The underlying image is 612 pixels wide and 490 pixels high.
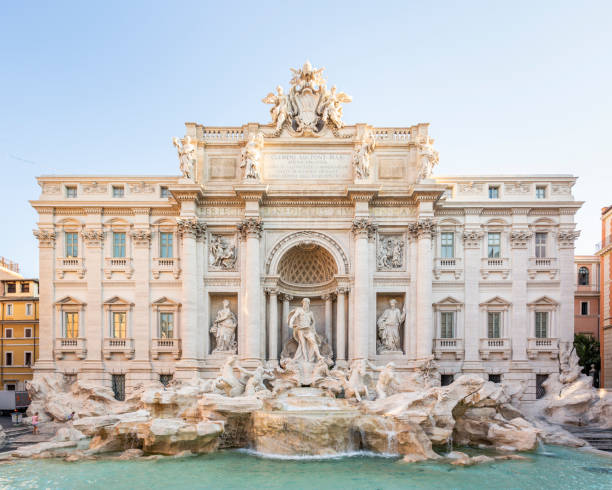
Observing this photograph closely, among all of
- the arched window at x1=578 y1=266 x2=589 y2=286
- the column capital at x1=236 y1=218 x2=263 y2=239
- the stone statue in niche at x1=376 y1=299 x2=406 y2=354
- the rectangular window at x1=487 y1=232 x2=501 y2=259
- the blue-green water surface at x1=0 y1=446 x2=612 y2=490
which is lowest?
the blue-green water surface at x1=0 y1=446 x2=612 y2=490

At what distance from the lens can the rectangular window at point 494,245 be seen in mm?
23188

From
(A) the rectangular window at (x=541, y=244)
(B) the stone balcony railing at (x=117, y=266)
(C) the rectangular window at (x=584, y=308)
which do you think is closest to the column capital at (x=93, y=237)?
(B) the stone balcony railing at (x=117, y=266)

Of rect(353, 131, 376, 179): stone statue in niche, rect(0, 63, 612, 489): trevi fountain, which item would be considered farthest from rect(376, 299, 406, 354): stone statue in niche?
rect(353, 131, 376, 179): stone statue in niche

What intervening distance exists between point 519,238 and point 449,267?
3813mm

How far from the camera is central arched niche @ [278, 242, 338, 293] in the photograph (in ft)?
76.0

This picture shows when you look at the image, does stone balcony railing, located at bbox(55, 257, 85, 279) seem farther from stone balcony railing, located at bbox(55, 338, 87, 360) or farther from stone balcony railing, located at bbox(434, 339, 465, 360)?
stone balcony railing, located at bbox(434, 339, 465, 360)

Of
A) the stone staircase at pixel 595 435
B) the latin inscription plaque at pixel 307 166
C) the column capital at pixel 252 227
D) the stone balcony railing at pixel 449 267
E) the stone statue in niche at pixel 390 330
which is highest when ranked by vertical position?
the latin inscription plaque at pixel 307 166

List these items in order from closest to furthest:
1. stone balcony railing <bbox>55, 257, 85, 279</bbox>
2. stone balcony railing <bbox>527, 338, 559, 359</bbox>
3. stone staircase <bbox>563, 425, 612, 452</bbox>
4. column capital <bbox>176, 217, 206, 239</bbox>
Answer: stone staircase <bbox>563, 425, 612, 452</bbox>
column capital <bbox>176, 217, 206, 239</bbox>
stone balcony railing <bbox>527, 338, 559, 359</bbox>
stone balcony railing <bbox>55, 257, 85, 279</bbox>

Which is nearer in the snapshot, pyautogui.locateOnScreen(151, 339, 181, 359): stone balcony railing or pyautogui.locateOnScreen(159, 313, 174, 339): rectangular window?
pyautogui.locateOnScreen(151, 339, 181, 359): stone balcony railing

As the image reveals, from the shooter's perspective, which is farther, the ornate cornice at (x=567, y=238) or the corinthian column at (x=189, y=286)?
the ornate cornice at (x=567, y=238)

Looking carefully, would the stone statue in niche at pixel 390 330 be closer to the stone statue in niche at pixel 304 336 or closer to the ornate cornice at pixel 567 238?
the stone statue in niche at pixel 304 336

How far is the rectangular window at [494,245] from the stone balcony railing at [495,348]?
14.0 feet

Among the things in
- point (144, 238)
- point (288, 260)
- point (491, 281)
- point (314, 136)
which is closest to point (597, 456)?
point (491, 281)

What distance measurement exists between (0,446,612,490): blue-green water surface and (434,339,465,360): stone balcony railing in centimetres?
729
